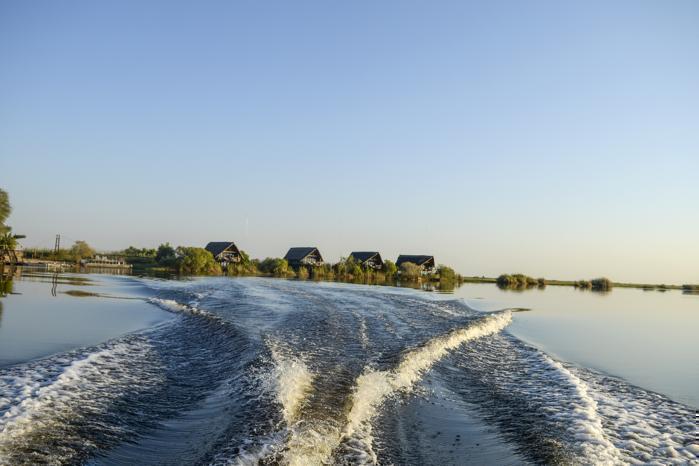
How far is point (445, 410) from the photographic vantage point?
5852mm

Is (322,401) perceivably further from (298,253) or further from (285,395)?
(298,253)

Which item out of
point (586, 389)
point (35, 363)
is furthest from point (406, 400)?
point (35, 363)

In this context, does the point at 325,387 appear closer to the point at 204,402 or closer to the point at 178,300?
the point at 204,402

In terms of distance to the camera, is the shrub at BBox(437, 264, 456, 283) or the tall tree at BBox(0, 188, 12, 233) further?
the shrub at BBox(437, 264, 456, 283)

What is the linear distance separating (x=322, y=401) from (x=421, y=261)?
2307 inches

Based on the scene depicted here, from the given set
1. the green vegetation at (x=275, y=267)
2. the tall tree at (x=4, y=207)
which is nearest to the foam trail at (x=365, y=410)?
the tall tree at (x=4, y=207)

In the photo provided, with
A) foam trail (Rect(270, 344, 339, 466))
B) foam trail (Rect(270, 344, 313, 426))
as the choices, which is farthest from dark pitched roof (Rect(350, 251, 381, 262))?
foam trail (Rect(270, 344, 339, 466))

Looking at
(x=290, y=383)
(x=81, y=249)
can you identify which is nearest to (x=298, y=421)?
(x=290, y=383)

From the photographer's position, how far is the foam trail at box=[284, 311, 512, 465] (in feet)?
13.4

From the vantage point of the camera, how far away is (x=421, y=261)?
6316 cm

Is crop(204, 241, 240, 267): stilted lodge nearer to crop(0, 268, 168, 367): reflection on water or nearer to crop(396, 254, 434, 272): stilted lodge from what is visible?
crop(396, 254, 434, 272): stilted lodge

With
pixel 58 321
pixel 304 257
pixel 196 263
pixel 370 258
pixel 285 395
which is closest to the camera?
pixel 285 395

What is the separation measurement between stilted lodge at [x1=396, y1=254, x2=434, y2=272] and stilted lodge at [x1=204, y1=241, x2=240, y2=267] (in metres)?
24.0

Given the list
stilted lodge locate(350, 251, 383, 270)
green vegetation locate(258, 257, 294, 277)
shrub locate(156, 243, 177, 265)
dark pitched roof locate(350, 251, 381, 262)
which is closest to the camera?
green vegetation locate(258, 257, 294, 277)
